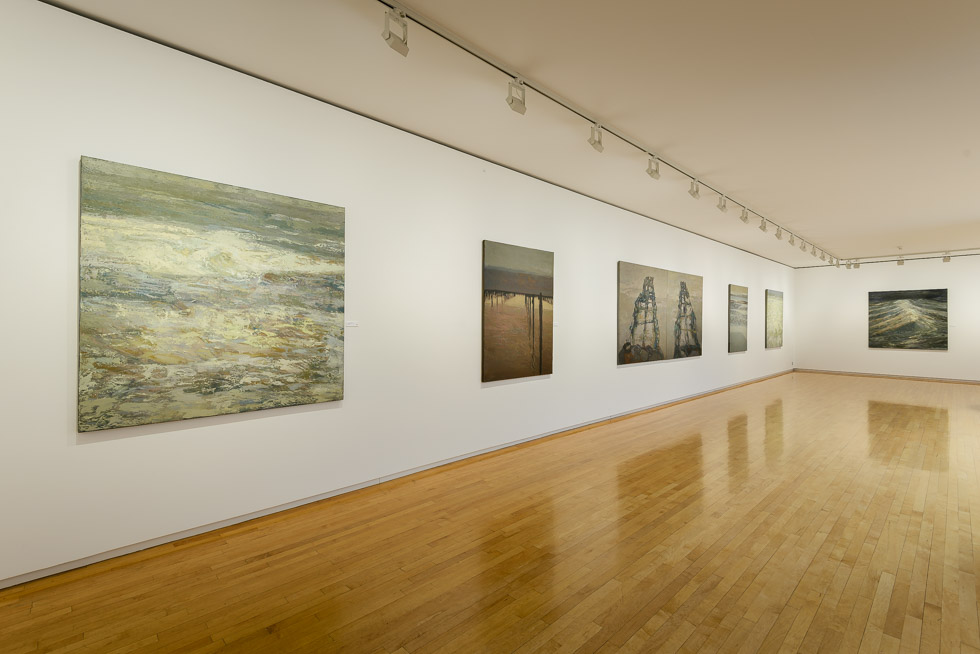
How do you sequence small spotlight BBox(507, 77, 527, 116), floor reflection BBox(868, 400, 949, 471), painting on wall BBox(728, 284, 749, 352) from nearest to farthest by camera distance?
1. small spotlight BBox(507, 77, 527, 116)
2. floor reflection BBox(868, 400, 949, 471)
3. painting on wall BBox(728, 284, 749, 352)

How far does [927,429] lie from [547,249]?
21.0 ft

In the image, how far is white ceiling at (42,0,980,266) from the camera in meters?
2.81

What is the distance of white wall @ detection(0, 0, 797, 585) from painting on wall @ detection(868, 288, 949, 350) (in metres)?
12.3

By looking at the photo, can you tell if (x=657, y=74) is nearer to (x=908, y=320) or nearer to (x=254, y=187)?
(x=254, y=187)

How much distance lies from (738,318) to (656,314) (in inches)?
166

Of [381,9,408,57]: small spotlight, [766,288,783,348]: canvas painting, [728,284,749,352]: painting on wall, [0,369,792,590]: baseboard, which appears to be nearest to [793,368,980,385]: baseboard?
[766,288,783,348]: canvas painting

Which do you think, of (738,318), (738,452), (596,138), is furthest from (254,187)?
(738,318)

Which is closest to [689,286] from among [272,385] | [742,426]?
[742,426]

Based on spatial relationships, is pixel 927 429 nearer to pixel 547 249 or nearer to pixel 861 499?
Answer: pixel 861 499

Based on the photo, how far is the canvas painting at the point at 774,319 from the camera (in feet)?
41.8

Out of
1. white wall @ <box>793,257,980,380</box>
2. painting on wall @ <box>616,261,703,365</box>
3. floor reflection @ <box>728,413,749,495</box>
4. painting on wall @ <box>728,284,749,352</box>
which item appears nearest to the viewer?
floor reflection @ <box>728,413,749,495</box>

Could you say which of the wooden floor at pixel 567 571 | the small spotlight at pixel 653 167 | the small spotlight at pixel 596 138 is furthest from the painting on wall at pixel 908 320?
the small spotlight at pixel 596 138

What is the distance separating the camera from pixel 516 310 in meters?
5.54

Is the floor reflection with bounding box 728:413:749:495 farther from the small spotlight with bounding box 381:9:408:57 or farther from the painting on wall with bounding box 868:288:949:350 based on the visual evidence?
the painting on wall with bounding box 868:288:949:350
